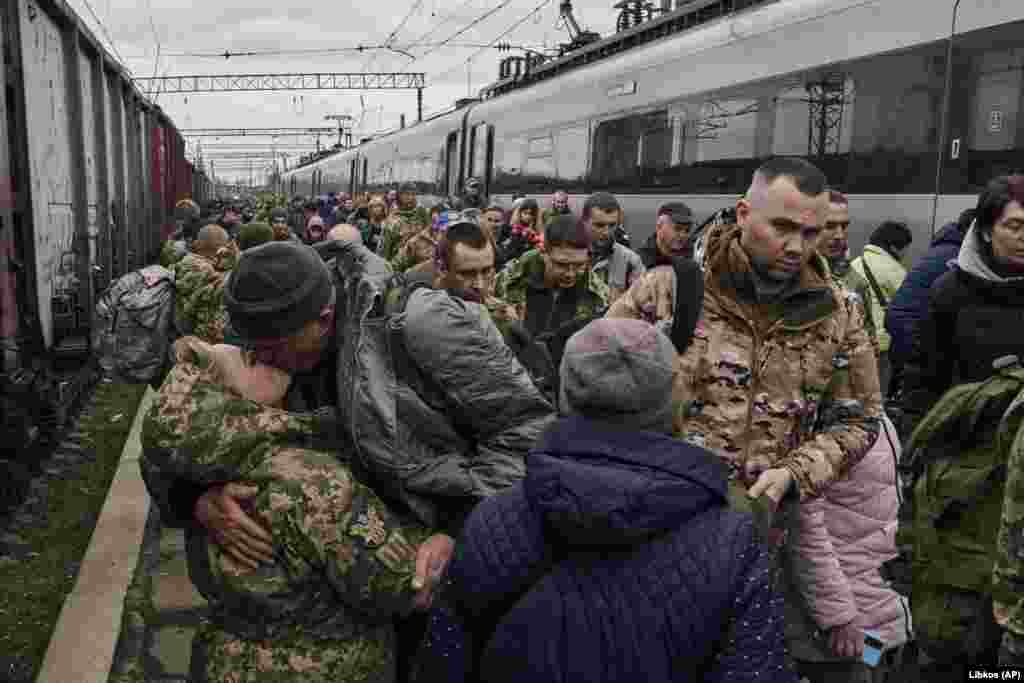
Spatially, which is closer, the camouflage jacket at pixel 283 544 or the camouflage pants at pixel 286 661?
the camouflage jacket at pixel 283 544

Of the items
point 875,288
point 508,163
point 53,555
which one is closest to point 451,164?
point 508,163

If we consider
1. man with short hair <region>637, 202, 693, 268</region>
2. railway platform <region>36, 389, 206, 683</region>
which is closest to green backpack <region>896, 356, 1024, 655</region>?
railway platform <region>36, 389, 206, 683</region>

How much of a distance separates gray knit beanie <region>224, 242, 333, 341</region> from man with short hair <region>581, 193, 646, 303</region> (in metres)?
4.09

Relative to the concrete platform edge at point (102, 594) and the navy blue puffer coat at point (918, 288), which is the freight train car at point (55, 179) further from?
the navy blue puffer coat at point (918, 288)

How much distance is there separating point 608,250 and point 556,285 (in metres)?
1.37

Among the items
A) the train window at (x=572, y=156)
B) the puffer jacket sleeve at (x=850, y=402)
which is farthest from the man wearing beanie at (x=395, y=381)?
the train window at (x=572, y=156)

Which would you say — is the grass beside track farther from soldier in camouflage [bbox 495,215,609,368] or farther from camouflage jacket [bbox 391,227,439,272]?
soldier in camouflage [bbox 495,215,609,368]

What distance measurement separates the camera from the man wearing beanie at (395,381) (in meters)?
2.17

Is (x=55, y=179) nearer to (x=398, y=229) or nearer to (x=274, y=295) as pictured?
(x=398, y=229)

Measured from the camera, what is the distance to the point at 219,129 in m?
78.2

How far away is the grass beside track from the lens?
4809mm

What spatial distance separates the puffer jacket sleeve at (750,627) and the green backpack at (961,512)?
1153 millimetres

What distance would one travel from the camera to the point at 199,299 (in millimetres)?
5543

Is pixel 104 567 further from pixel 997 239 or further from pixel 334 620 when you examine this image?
pixel 997 239
